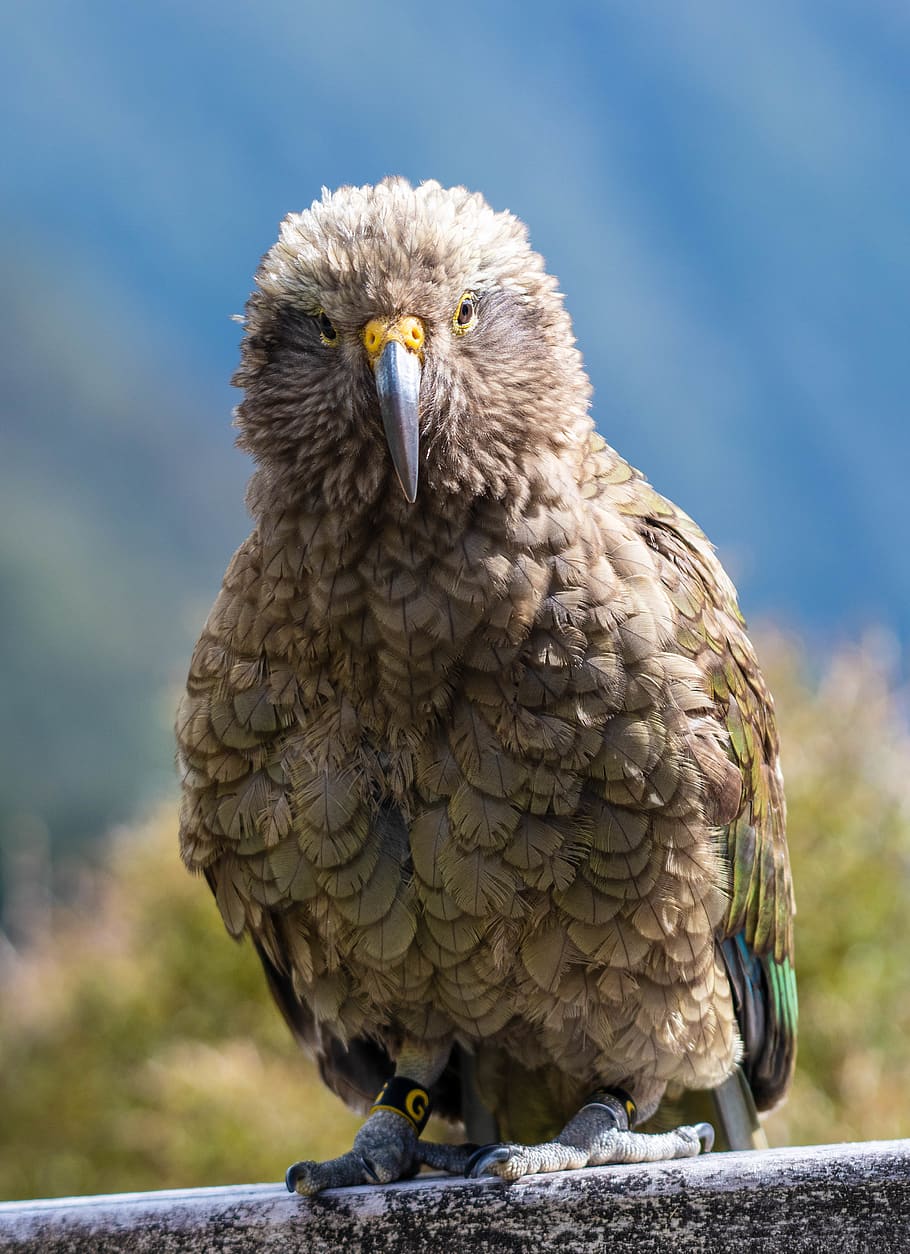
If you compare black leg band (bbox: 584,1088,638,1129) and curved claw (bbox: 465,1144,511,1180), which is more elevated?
black leg band (bbox: 584,1088,638,1129)

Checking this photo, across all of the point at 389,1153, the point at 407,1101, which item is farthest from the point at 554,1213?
the point at 407,1101

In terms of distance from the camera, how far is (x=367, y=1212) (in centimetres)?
210

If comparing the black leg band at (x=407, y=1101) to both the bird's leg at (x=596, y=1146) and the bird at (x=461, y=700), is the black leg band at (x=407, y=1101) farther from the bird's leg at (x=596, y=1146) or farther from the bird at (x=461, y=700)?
the bird's leg at (x=596, y=1146)

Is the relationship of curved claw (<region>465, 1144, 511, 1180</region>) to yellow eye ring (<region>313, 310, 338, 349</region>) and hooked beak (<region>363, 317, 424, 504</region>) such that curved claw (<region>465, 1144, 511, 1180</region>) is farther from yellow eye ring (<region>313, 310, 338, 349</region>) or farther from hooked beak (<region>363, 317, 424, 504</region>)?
yellow eye ring (<region>313, 310, 338, 349</region>)

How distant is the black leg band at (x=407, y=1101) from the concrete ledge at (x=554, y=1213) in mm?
482

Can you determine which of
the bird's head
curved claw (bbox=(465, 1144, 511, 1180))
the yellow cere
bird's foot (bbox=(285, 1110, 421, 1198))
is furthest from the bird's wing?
bird's foot (bbox=(285, 1110, 421, 1198))

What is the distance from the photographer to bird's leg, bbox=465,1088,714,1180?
7.23 feet

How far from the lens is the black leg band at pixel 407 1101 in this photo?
8.84 feet

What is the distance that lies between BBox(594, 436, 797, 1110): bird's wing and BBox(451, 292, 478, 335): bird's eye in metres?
0.44

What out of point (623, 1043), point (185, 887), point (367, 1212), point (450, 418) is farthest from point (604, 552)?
point (185, 887)

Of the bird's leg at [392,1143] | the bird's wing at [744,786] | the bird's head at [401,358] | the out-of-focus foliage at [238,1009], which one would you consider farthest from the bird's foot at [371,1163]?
the out-of-focus foliage at [238,1009]

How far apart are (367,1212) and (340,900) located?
0.61 meters

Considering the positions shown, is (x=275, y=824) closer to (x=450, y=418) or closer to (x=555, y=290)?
(x=450, y=418)

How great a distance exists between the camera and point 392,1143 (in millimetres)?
2561
